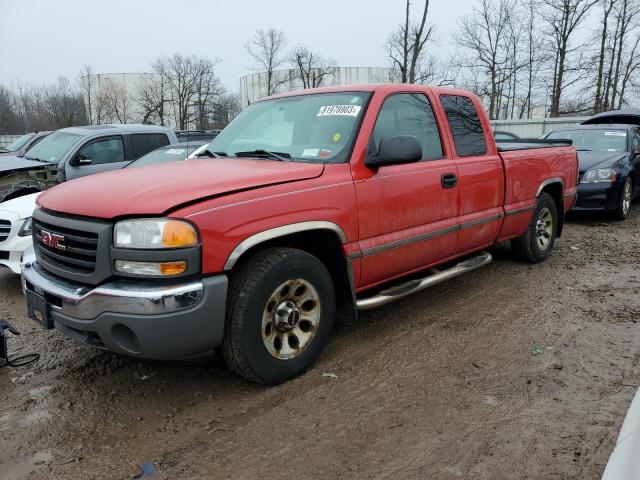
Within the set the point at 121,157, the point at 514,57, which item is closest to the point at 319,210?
the point at 121,157

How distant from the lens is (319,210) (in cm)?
321

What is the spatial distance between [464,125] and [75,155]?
21.2 ft

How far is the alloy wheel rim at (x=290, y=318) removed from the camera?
10.2 ft

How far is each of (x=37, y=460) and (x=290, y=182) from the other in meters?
1.98

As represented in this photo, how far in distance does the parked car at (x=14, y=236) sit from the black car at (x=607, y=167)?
8023 millimetres

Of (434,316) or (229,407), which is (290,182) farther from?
(434,316)

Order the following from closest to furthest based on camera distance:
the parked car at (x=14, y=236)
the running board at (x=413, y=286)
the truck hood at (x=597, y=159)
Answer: the running board at (x=413, y=286) < the parked car at (x=14, y=236) < the truck hood at (x=597, y=159)

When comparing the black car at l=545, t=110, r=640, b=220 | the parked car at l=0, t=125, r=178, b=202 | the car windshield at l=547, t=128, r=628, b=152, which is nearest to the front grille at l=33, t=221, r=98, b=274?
the parked car at l=0, t=125, r=178, b=202

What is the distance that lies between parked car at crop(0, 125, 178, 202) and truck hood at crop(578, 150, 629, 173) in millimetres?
7374

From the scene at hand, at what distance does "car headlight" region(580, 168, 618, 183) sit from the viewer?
8.37m

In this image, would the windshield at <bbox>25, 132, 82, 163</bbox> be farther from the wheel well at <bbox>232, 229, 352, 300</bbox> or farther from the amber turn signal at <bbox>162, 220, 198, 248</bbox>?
the amber turn signal at <bbox>162, 220, 198, 248</bbox>

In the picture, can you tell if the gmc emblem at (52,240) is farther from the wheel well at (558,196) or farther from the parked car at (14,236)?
the wheel well at (558,196)

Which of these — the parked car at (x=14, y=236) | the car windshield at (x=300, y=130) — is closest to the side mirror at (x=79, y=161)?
the parked car at (x=14, y=236)

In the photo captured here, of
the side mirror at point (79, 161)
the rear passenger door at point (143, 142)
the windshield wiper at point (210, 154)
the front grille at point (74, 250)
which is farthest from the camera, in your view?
the rear passenger door at point (143, 142)
